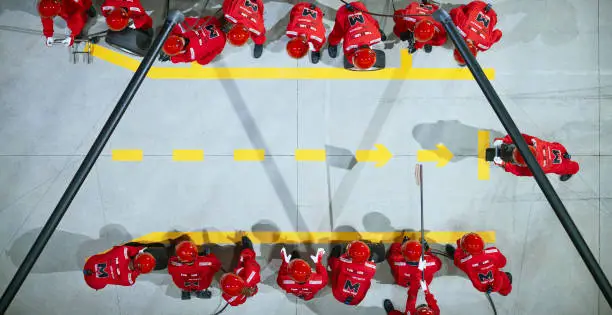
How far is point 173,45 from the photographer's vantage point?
20.2 ft

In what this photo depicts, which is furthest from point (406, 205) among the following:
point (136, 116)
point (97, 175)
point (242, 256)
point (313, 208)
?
point (97, 175)

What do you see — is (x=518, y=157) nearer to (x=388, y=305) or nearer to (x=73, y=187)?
(x=388, y=305)

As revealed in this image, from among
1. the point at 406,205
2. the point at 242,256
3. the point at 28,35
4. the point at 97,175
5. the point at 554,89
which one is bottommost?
the point at 242,256

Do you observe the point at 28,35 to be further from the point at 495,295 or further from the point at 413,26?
the point at 495,295

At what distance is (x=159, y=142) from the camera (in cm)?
733

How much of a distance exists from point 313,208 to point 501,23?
4726mm

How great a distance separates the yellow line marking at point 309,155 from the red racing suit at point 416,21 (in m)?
2.46

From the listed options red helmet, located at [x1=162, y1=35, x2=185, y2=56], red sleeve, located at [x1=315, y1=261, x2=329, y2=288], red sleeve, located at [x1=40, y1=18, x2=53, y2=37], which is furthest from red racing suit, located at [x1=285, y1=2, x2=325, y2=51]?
red sleeve, located at [x1=40, y1=18, x2=53, y2=37]

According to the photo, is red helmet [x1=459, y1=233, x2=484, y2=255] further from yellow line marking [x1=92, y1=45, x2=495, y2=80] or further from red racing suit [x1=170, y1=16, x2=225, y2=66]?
red racing suit [x1=170, y1=16, x2=225, y2=66]

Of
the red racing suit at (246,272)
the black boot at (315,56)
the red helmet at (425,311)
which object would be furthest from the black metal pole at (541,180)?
the red racing suit at (246,272)

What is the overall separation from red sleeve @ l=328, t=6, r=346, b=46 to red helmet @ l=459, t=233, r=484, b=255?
154 inches

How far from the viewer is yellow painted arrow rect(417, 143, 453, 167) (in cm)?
738

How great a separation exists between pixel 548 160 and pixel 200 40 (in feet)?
19.1

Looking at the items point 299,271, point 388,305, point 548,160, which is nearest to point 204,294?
point 299,271
